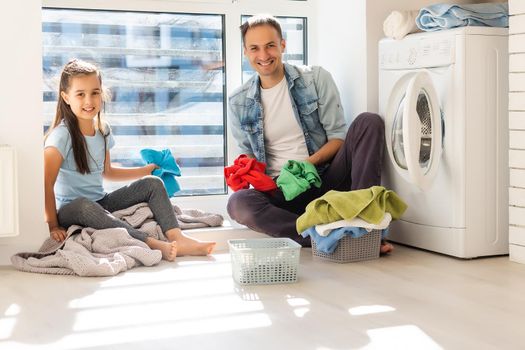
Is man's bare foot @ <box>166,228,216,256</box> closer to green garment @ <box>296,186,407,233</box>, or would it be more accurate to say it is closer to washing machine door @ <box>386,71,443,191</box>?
green garment @ <box>296,186,407,233</box>

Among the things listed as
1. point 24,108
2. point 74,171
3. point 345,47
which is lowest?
point 74,171

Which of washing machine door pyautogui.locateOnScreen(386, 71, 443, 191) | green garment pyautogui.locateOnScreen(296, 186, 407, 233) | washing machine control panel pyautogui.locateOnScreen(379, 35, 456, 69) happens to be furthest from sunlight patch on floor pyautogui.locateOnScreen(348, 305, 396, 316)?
washing machine control panel pyautogui.locateOnScreen(379, 35, 456, 69)

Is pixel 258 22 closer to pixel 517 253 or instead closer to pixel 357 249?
pixel 357 249

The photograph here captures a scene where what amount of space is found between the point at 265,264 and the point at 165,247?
2.01ft

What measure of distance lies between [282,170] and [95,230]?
0.78m

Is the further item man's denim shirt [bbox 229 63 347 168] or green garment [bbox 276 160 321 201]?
man's denim shirt [bbox 229 63 347 168]

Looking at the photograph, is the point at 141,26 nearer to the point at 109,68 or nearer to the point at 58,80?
the point at 109,68

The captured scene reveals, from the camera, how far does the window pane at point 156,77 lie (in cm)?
343

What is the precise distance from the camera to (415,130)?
284 centimetres

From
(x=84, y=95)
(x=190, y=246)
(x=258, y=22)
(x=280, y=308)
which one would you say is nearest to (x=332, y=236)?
(x=190, y=246)

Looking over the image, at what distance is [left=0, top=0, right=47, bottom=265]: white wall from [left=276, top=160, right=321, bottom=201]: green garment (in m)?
0.94

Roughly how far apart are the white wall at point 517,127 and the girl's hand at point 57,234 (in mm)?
1654

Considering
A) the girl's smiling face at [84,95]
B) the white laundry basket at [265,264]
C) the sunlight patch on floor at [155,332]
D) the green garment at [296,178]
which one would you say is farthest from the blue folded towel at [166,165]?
the sunlight patch on floor at [155,332]

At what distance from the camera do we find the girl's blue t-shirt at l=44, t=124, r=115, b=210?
10.1 ft
